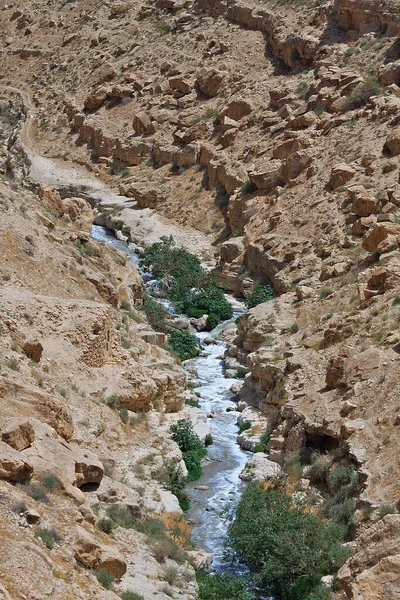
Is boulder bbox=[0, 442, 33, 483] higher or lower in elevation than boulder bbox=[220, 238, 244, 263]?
higher

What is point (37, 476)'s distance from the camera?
1455 centimetres

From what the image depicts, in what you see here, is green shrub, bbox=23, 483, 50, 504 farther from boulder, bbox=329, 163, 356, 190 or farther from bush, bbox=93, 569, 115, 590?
boulder, bbox=329, 163, 356, 190

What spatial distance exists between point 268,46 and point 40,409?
36446 mm

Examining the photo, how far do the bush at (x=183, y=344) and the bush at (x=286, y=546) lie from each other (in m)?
11.5

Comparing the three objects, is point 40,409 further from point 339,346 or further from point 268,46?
point 268,46

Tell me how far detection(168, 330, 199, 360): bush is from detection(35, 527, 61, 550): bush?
16.3 meters

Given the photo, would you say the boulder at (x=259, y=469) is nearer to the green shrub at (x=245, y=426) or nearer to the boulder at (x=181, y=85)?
the green shrub at (x=245, y=426)

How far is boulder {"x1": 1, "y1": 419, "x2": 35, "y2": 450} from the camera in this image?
1445 cm

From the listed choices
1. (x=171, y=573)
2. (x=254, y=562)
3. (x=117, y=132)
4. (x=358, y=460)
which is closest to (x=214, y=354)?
(x=358, y=460)

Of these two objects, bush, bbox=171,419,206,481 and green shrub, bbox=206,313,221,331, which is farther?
green shrub, bbox=206,313,221,331

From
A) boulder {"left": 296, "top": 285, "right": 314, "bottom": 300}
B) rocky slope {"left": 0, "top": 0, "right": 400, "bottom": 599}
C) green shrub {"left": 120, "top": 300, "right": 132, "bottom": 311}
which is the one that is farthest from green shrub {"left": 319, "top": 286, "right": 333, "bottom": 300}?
green shrub {"left": 120, "top": 300, "right": 132, "bottom": 311}

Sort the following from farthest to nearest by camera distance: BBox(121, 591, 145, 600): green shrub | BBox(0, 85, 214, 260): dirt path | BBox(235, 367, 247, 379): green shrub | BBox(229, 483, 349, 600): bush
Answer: BBox(0, 85, 214, 260): dirt path → BBox(235, 367, 247, 379): green shrub → BBox(229, 483, 349, 600): bush → BBox(121, 591, 145, 600): green shrub

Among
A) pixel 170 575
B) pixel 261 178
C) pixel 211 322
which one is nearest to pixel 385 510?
pixel 170 575

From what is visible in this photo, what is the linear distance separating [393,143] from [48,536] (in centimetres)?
2403
